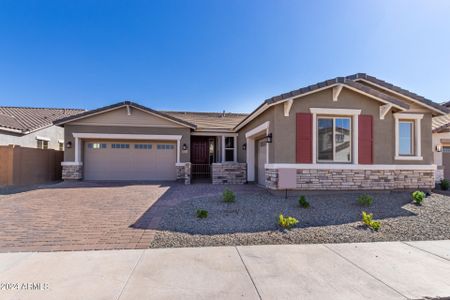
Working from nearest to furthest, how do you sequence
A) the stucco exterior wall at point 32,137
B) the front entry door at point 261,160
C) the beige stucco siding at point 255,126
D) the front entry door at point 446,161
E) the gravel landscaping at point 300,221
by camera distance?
the gravel landscaping at point 300,221 → the beige stucco siding at point 255,126 → the front entry door at point 261,160 → the front entry door at point 446,161 → the stucco exterior wall at point 32,137

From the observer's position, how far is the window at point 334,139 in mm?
8648

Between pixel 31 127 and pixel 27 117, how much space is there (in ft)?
9.51

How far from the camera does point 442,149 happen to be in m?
12.5

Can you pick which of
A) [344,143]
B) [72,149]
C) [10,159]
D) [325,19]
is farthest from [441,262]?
[10,159]

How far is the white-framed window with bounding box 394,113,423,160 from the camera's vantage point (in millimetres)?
9109

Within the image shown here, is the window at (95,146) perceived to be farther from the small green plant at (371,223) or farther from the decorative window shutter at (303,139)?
the small green plant at (371,223)

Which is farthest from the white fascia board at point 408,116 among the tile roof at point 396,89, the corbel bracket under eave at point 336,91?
the corbel bracket under eave at point 336,91

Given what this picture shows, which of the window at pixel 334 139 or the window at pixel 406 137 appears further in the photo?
the window at pixel 406 137

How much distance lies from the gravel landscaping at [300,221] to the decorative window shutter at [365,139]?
145 cm

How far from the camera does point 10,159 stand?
1128 centimetres

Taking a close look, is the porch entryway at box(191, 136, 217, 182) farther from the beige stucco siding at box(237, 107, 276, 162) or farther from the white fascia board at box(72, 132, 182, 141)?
the white fascia board at box(72, 132, 182, 141)

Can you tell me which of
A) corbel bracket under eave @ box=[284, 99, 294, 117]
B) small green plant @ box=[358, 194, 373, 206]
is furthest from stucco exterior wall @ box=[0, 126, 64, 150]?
small green plant @ box=[358, 194, 373, 206]

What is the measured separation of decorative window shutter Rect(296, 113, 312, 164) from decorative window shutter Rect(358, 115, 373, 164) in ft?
6.46

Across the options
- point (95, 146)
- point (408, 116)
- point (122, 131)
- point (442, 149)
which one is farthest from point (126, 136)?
point (442, 149)
